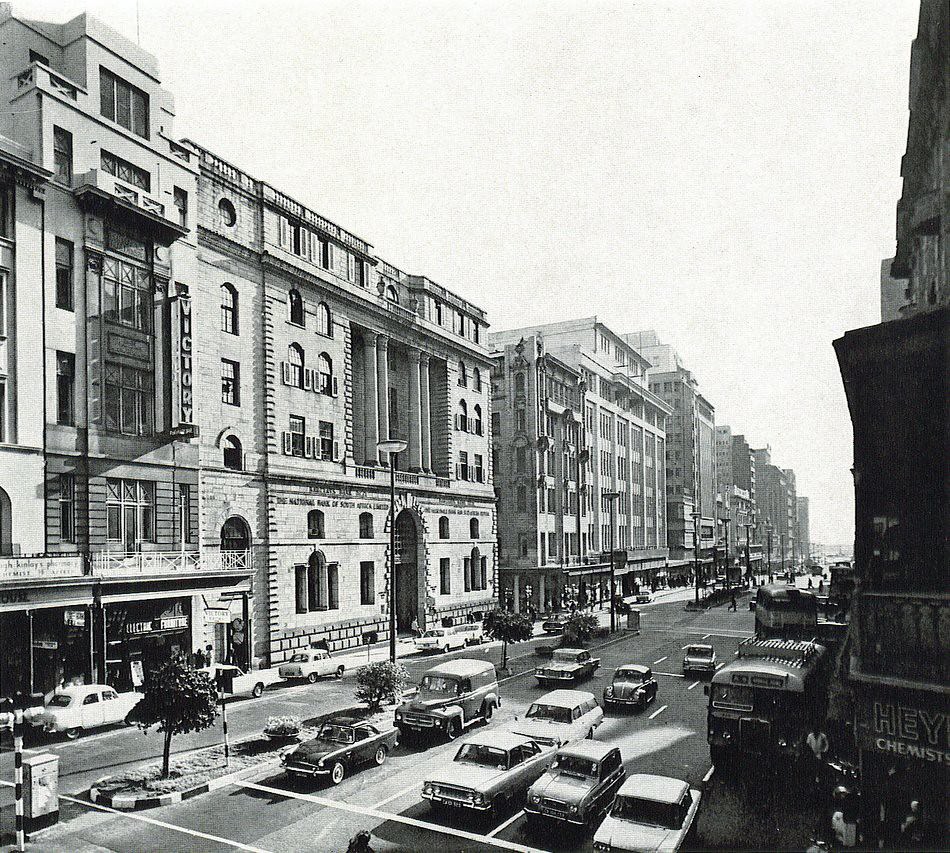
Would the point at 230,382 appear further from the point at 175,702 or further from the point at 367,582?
the point at 175,702

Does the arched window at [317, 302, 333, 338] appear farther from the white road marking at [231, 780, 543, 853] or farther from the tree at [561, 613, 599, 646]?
the white road marking at [231, 780, 543, 853]

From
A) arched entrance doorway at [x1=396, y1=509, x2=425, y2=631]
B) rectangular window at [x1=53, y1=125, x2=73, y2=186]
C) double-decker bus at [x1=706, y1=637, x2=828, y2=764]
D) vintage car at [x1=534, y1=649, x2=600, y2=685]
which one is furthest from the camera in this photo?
arched entrance doorway at [x1=396, y1=509, x2=425, y2=631]

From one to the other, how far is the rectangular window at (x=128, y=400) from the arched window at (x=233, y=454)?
225 inches

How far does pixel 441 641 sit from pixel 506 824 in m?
26.7

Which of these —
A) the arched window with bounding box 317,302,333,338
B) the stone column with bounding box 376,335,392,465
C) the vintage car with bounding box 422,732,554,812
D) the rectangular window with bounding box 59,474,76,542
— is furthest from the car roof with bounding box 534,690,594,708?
the stone column with bounding box 376,335,392,465

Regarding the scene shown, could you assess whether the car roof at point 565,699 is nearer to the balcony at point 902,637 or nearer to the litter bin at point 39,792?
the balcony at point 902,637

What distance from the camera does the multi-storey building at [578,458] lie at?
66938mm

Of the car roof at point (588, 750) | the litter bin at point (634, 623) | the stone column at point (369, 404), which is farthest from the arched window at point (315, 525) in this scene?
the car roof at point (588, 750)

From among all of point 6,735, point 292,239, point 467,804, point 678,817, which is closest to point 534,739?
point 467,804

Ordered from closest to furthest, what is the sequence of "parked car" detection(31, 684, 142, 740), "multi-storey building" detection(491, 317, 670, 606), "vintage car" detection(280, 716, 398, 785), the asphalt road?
the asphalt road < "vintage car" detection(280, 716, 398, 785) < "parked car" detection(31, 684, 142, 740) < "multi-storey building" detection(491, 317, 670, 606)

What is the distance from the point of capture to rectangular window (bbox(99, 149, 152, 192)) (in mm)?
30391

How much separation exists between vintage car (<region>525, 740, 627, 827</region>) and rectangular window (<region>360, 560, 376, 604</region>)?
98.7 feet

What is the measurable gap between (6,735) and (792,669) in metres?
22.7

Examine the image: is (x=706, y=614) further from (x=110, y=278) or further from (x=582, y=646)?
(x=110, y=278)
